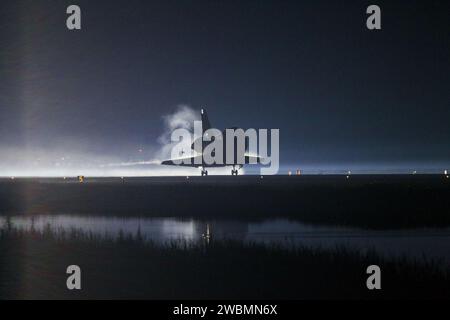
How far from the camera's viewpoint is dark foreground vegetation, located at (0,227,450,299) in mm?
17094

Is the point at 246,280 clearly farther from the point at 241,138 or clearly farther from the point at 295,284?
the point at 241,138

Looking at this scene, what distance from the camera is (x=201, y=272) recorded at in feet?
67.5

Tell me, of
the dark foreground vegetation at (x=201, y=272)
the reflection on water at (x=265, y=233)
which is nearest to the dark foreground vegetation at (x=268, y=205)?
the reflection on water at (x=265, y=233)

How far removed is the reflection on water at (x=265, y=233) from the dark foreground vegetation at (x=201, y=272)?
2.96 meters

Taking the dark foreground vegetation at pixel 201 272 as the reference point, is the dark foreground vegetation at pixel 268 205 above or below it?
above

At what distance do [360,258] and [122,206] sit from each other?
3196 centimetres

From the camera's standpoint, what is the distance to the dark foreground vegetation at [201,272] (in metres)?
17.1

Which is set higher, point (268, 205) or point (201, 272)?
point (268, 205)

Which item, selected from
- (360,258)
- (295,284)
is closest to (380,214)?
(360,258)

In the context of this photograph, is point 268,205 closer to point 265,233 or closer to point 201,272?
point 265,233

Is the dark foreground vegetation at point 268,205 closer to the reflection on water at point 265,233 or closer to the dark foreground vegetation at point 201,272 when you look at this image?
the reflection on water at point 265,233

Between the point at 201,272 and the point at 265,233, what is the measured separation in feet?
43.7

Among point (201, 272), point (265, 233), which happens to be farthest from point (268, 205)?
point (201, 272)

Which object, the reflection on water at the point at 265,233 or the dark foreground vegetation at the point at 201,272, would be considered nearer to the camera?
the dark foreground vegetation at the point at 201,272
